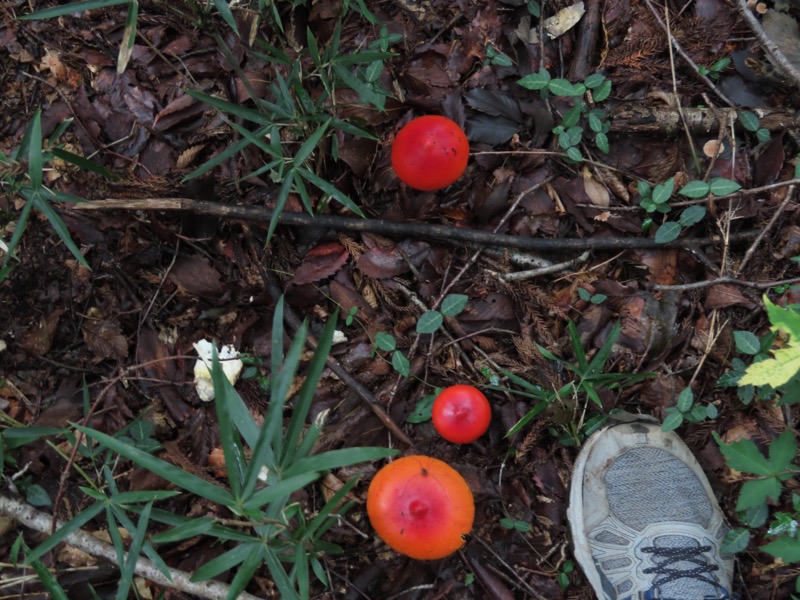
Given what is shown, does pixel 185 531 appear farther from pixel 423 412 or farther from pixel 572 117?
pixel 572 117

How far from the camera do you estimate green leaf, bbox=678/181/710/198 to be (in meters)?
2.56

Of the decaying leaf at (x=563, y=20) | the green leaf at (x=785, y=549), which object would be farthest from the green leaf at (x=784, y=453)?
the decaying leaf at (x=563, y=20)

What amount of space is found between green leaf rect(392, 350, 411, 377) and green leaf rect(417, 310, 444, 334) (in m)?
0.14

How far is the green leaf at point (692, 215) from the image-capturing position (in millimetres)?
2590

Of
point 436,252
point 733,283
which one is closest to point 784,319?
point 733,283

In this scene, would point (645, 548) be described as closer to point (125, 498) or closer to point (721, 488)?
point (721, 488)

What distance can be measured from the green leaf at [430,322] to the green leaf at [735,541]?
151 centimetres

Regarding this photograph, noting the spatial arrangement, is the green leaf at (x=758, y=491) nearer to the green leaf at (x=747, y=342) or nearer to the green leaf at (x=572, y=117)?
the green leaf at (x=747, y=342)

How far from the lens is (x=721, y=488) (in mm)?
2621

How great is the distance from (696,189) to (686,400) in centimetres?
93

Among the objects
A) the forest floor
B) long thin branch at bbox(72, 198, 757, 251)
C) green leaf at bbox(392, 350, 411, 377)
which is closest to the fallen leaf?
the forest floor

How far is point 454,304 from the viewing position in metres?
2.67

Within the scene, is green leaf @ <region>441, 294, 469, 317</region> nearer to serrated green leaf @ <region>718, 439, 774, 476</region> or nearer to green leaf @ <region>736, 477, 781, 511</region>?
serrated green leaf @ <region>718, 439, 774, 476</region>

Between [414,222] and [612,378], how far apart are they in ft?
3.71
